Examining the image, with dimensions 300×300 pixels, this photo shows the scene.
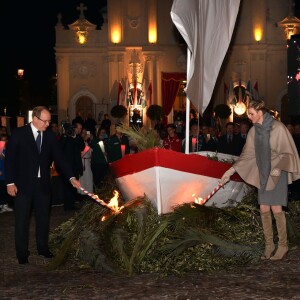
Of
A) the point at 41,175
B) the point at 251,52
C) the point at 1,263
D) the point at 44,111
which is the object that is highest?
the point at 251,52

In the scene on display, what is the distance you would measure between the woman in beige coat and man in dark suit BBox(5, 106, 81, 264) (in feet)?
7.34

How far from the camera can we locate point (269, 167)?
33.3 feet

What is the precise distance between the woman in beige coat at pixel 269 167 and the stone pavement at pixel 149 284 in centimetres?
45

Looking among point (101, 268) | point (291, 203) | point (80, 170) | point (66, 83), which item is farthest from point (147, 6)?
point (101, 268)

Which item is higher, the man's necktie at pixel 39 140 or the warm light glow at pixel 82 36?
the warm light glow at pixel 82 36

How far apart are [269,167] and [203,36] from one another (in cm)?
253

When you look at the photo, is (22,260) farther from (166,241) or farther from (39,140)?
(166,241)

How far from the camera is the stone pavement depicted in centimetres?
847

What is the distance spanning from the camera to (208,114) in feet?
135

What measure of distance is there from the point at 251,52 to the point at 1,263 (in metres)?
36.5

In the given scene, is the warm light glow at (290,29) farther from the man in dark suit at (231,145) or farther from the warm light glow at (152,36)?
the man in dark suit at (231,145)

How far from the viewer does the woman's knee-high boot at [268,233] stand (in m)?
10.3

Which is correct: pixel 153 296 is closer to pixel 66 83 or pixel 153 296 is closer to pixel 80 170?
pixel 80 170

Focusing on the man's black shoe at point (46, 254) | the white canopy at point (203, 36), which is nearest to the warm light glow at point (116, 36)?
A: the white canopy at point (203, 36)
